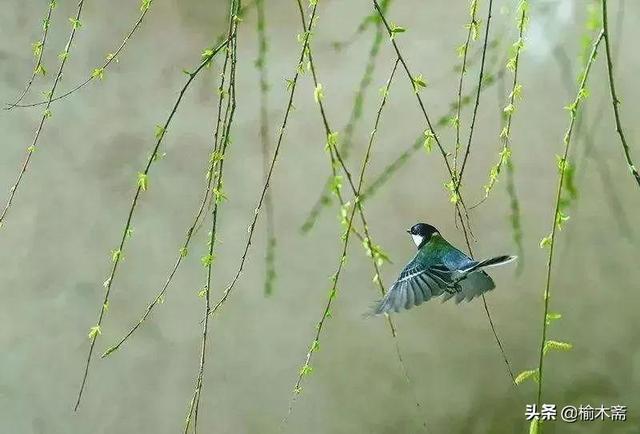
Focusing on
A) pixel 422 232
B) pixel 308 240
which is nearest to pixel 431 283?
pixel 422 232

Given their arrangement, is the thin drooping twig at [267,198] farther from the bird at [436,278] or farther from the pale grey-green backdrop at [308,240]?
the bird at [436,278]

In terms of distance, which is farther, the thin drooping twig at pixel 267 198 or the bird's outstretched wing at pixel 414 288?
the thin drooping twig at pixel 267 198

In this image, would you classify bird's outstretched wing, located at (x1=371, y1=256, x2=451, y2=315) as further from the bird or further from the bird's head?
the bird's head

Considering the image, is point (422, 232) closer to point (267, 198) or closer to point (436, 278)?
point (436, 278)

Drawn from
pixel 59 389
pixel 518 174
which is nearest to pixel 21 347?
pixel 59 389

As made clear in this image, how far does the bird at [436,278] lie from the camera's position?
2.43 ft

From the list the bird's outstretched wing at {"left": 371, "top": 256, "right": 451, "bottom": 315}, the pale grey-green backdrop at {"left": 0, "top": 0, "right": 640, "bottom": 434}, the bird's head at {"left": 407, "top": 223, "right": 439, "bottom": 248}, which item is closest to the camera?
the bird's outstretched wing at {"left": 371, "top": 256, "right": 451, "bottom": 315}

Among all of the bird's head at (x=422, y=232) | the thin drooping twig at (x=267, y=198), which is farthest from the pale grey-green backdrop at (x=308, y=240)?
the bird's head at (x=422, y=232)

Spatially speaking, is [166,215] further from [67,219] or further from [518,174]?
[518,174]

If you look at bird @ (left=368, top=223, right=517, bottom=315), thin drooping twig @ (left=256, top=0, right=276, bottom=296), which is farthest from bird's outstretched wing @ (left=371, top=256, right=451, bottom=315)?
thin drooping twig @ (left=256, top=0, right=276, bottom=296)

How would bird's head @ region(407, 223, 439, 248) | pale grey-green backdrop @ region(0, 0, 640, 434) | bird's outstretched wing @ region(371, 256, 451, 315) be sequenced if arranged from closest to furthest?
bird's outstretched wing @ region(371, 256, 451, 315) < bird's head @ region(407, 223, 439, 248) < pale grey-green backdrop @ region(0, 0, 640, 434)

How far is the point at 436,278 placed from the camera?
83cm

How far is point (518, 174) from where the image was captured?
168cm

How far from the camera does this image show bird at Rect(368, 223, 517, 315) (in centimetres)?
74
